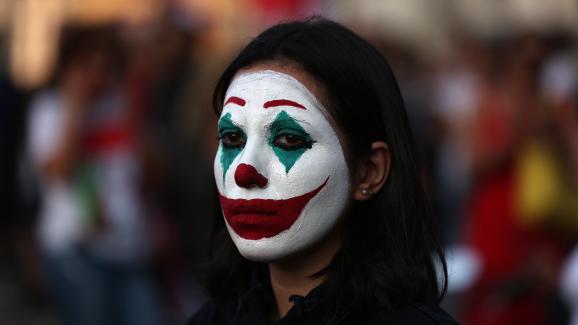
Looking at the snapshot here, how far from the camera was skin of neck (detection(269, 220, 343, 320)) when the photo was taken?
9.39 feet

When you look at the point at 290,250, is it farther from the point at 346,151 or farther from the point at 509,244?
the point at 509,244

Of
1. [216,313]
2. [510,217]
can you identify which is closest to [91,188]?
[510,217]

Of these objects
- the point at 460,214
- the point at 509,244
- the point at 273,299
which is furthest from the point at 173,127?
the point at 273,299

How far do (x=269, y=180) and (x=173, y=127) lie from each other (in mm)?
4494

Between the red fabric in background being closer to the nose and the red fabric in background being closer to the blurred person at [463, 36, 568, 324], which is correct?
the blurred person at [463, 36, 568, 324]

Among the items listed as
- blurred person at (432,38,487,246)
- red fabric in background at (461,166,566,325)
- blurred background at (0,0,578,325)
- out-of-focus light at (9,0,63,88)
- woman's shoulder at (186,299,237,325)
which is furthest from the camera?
out-of-focus light at (9,0,63,88)

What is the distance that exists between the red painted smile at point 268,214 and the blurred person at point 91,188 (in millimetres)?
3422

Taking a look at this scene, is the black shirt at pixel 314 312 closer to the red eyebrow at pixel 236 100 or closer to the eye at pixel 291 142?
the eye at pixel 291 142

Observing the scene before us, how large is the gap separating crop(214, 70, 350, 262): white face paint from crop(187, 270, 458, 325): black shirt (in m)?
0.13

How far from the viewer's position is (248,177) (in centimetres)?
279

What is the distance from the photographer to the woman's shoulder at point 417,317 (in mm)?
2721

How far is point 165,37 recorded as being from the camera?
800cm

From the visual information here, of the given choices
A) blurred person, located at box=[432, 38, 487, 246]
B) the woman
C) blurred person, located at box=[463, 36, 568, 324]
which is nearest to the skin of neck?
the woman

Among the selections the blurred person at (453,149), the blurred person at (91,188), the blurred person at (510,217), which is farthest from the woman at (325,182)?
Answer: the blurred person at (453,149)
